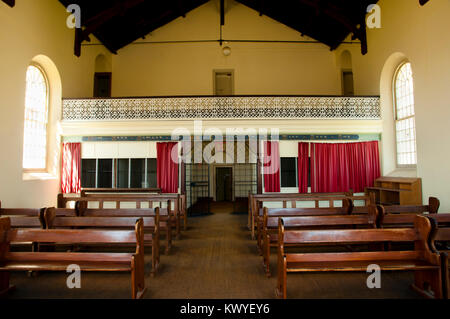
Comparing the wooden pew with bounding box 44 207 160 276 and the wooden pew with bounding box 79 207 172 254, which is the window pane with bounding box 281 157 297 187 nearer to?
the wooden pew with bounding box 79 207 172 254

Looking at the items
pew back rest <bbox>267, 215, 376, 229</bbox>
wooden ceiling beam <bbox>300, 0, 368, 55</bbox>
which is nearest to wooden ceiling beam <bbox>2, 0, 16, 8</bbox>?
pew back rest <bbox>267, 215, 376, 229</bbox>

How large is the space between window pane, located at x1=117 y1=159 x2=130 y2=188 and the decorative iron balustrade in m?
1.43

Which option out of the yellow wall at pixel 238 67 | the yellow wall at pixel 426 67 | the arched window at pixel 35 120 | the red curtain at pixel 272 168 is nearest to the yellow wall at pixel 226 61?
the yellow wall at pixel 238 67

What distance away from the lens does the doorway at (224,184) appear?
47.2 ft

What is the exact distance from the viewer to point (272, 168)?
929 cm

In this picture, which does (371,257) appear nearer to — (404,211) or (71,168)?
(404,211)

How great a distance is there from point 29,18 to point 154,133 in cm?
433

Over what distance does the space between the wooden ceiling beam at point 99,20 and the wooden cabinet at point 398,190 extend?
30.9 ft

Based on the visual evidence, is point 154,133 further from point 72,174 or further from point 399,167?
point 399,167

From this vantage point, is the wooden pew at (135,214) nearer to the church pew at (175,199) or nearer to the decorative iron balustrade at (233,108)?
the church pew at (175,199)

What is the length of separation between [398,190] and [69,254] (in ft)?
24.9

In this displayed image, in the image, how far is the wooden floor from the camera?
3.16 metres

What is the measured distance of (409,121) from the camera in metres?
8.16

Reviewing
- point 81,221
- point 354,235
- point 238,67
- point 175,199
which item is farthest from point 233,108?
point 354,235
